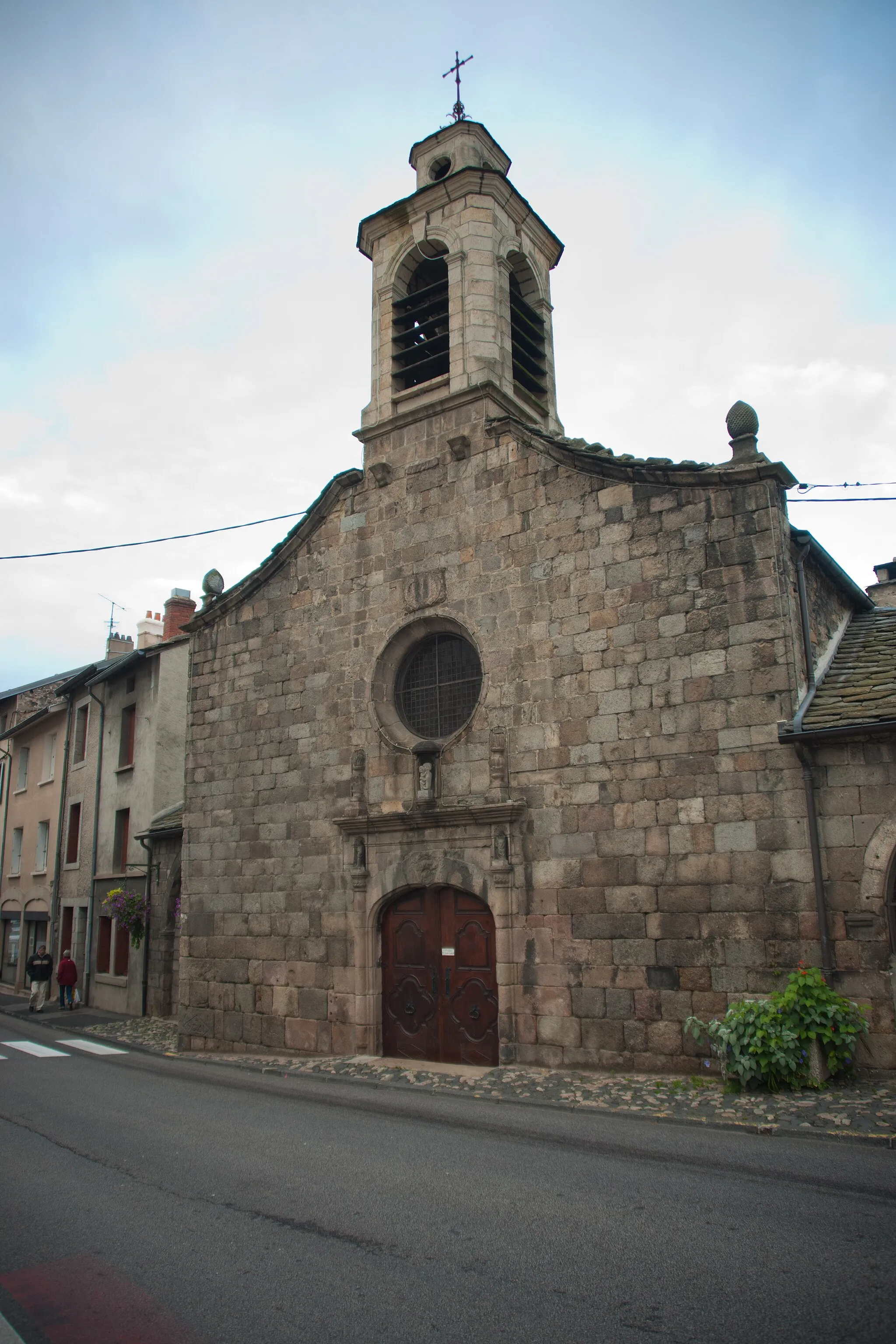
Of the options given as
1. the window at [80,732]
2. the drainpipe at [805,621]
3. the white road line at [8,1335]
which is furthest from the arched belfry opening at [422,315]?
the window at [80,732]

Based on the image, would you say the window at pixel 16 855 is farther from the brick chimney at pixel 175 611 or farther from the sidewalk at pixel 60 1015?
the brick chimney at pixel 175 611

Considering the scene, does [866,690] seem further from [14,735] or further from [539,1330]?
[14,735]

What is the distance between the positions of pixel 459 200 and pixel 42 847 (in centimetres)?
1906

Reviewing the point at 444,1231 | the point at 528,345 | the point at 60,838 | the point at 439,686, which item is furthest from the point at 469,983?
the point at 60,838

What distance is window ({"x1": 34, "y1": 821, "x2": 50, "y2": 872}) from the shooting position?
→ 23.3 m

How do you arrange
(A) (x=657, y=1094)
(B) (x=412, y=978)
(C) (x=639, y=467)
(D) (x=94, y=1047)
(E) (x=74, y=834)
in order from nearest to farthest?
(A) (x=657, y=1094)
(C) (x=639, y=467)
(B) (x=412, y=978)
(D) (x=94, y=1047)
(E) (x=74, y=834)

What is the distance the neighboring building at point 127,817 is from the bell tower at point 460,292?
764 cm

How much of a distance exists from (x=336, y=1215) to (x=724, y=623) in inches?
236

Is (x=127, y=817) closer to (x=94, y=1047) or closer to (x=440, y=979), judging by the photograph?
(x=94, y=1047)

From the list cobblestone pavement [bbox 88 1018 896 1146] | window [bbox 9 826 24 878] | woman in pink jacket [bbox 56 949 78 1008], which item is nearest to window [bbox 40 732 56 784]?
window [bbox 9 826 24 878]

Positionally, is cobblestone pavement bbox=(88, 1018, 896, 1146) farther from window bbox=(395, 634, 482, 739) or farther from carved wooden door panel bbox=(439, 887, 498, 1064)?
window bbox=(395, 634, 482, 739)

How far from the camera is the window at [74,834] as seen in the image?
21359 mm

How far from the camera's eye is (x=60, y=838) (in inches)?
867

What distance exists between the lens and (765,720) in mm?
8359
